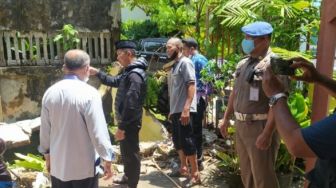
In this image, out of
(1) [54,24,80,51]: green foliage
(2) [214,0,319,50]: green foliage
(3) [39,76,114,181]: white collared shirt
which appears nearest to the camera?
(3) [39,76,114,181]: white collared shirt

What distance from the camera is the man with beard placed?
4.66 metres

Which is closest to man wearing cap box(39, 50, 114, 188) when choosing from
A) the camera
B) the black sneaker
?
the camera

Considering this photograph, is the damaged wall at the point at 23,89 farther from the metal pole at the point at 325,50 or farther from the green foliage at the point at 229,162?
the metal pole at the point at 325,50

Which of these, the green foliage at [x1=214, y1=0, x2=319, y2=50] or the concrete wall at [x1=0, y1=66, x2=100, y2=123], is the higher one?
the green foliage at [x1=214, y1=0, x2=319, y2=50]

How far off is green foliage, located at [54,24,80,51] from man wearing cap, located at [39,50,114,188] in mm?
3833

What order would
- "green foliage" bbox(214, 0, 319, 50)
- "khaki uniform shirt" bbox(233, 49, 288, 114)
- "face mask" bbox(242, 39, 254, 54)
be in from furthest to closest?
"green foliage" bbox(214, 0, 319, 50)
"face mask" bbox(242, 39, 254, 54)
"khaki uniform shirt" bbox(233, 49, 288, 114)

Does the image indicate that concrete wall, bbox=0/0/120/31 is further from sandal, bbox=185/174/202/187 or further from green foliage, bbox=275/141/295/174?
green foliage, bbox=275/141/295/174

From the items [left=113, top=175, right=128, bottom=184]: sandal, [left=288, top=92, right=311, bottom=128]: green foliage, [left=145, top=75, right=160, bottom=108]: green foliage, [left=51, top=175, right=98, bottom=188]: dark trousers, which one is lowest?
[left=113, top=175, right=128, bottom=184]: sandal

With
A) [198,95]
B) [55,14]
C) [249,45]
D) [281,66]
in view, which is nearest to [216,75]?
[198,95]

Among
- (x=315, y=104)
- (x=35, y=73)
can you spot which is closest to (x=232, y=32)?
(x=315, y=104)

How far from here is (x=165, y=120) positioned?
6773mm

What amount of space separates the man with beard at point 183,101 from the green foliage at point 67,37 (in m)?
2.80

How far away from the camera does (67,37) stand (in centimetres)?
699

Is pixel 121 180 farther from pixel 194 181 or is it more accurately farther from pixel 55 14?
pixel 55 14
